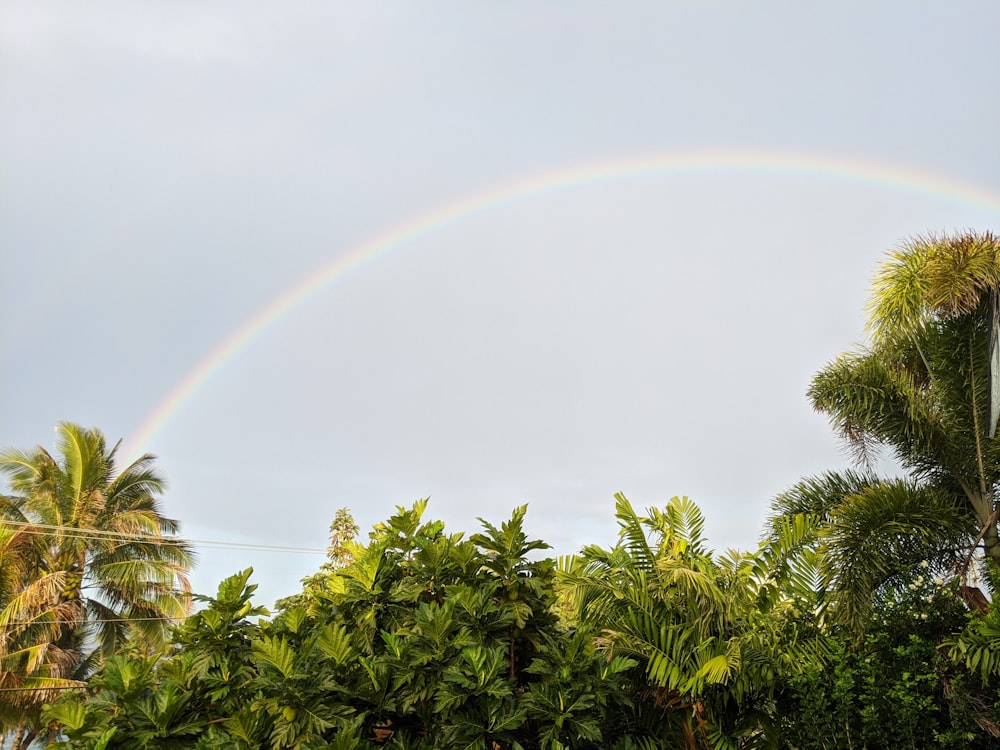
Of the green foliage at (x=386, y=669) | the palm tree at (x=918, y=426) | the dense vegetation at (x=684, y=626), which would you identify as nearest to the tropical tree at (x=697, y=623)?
the dense vegetation at (x=684, y=626)

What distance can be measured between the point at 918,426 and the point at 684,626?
573 centimetres

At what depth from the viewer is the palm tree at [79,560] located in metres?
19.3

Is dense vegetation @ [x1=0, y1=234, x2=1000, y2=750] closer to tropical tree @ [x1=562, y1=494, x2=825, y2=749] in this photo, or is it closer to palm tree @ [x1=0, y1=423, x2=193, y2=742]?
tropical tree @ [x1=562, y1=494, x2=825, y2=749]

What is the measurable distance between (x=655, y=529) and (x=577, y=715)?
457cm

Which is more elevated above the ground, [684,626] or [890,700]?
[684,626]

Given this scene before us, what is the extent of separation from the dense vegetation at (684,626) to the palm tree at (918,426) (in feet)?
0.10

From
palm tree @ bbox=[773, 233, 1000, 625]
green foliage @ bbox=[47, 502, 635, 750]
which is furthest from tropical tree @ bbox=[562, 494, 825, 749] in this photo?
green foliage @ bbox=[47, 502, 635, 750]

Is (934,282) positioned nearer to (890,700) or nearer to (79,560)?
(890,700)

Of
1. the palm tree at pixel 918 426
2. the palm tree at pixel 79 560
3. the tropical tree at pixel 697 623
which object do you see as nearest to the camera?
the tropical tree at pixel 697 623

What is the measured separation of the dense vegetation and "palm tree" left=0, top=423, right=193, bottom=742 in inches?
622

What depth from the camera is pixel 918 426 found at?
34.1 feet

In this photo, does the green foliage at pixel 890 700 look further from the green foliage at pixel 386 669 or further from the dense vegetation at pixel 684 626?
the green foliage at pixel 386 669

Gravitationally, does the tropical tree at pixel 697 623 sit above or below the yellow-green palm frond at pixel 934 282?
below

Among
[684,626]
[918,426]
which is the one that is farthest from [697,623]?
[918,426]
